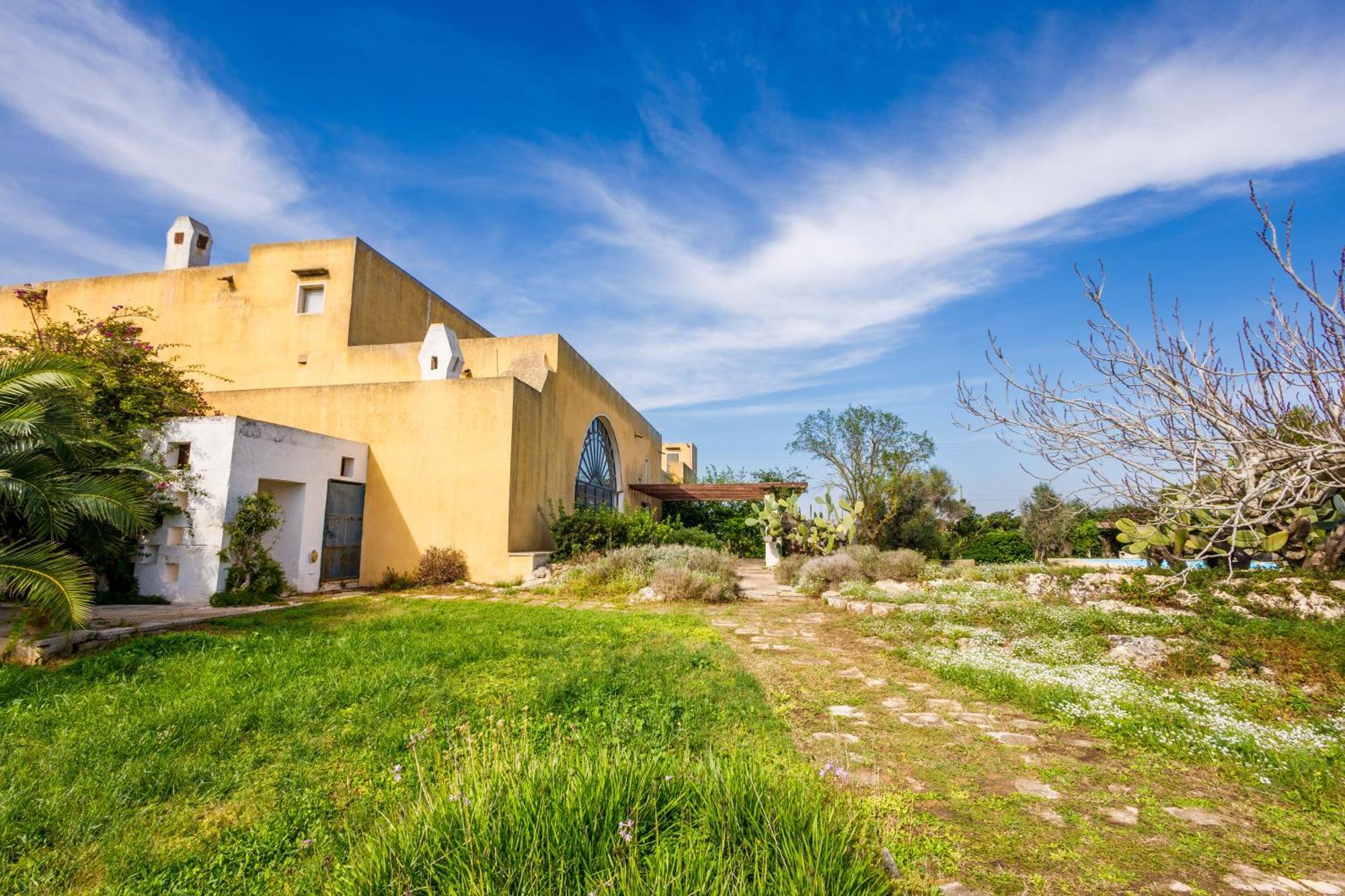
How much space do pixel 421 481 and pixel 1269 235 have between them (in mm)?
12995

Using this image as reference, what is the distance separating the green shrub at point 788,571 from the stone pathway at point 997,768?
727 cm

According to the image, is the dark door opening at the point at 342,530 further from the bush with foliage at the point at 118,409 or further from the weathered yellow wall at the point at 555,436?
the weathered yellow wall at the point at 555,436

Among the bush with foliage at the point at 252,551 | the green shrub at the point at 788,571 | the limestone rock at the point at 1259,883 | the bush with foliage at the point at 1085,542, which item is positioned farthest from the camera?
the bush with foliage at the point at 1085,542

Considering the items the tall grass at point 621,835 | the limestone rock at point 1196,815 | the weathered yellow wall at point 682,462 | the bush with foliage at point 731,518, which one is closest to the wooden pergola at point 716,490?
the bush with foliage at point 731,518

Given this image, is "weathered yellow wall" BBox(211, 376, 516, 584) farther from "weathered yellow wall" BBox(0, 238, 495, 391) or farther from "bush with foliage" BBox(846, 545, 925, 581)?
"bush with foliage" BBox(846, 545, 925, 581)

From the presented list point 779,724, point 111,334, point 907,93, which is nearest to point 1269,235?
point 779,724

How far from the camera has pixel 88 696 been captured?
438 cm

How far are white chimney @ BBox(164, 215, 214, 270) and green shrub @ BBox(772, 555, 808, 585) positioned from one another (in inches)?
724

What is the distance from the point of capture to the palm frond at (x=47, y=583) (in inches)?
208

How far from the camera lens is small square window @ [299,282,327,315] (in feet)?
53.5

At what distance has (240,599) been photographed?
945 cm

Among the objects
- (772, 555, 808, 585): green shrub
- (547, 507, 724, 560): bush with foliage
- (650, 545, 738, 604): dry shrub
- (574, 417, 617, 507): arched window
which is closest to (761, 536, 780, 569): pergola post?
(772, 555, 808, 585): green shrub

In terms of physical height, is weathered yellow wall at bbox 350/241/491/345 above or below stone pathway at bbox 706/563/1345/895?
above

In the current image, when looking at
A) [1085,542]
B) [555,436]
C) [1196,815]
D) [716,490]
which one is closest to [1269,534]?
[1196,815]
